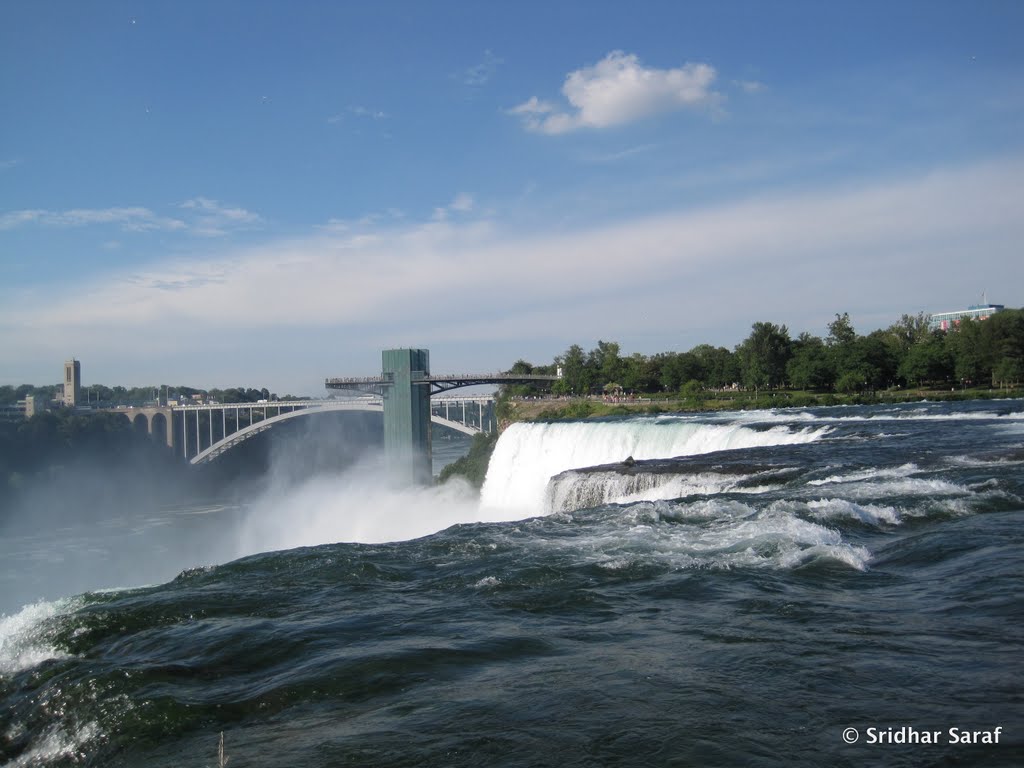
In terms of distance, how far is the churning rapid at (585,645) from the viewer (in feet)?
14.8

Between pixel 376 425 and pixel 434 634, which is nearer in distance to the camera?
pixel 434 634

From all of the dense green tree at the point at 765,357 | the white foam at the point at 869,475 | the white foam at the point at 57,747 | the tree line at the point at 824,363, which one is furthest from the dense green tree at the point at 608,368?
the white foam at the point at 57,747

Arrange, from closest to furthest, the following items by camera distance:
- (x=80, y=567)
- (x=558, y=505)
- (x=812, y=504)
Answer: (x=812, y=504), (x=558, y=505), (x=80, y=567)

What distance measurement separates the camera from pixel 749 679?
5.15 metres

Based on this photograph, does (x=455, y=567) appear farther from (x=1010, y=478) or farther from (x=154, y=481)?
(x=154, y=481)

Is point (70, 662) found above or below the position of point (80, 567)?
above

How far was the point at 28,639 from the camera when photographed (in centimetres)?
693

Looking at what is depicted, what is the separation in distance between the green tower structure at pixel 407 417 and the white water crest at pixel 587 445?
40.0ft

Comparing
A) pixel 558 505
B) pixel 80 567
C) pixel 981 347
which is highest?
pixel 981 347

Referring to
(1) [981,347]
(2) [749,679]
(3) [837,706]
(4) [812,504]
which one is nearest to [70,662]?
(2) [749,679]

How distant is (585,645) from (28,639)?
4978 mm

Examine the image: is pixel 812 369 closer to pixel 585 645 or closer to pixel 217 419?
pixel 585 645

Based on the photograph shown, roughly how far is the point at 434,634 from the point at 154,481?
55.6 metres

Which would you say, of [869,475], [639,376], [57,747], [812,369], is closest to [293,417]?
[639,376]
